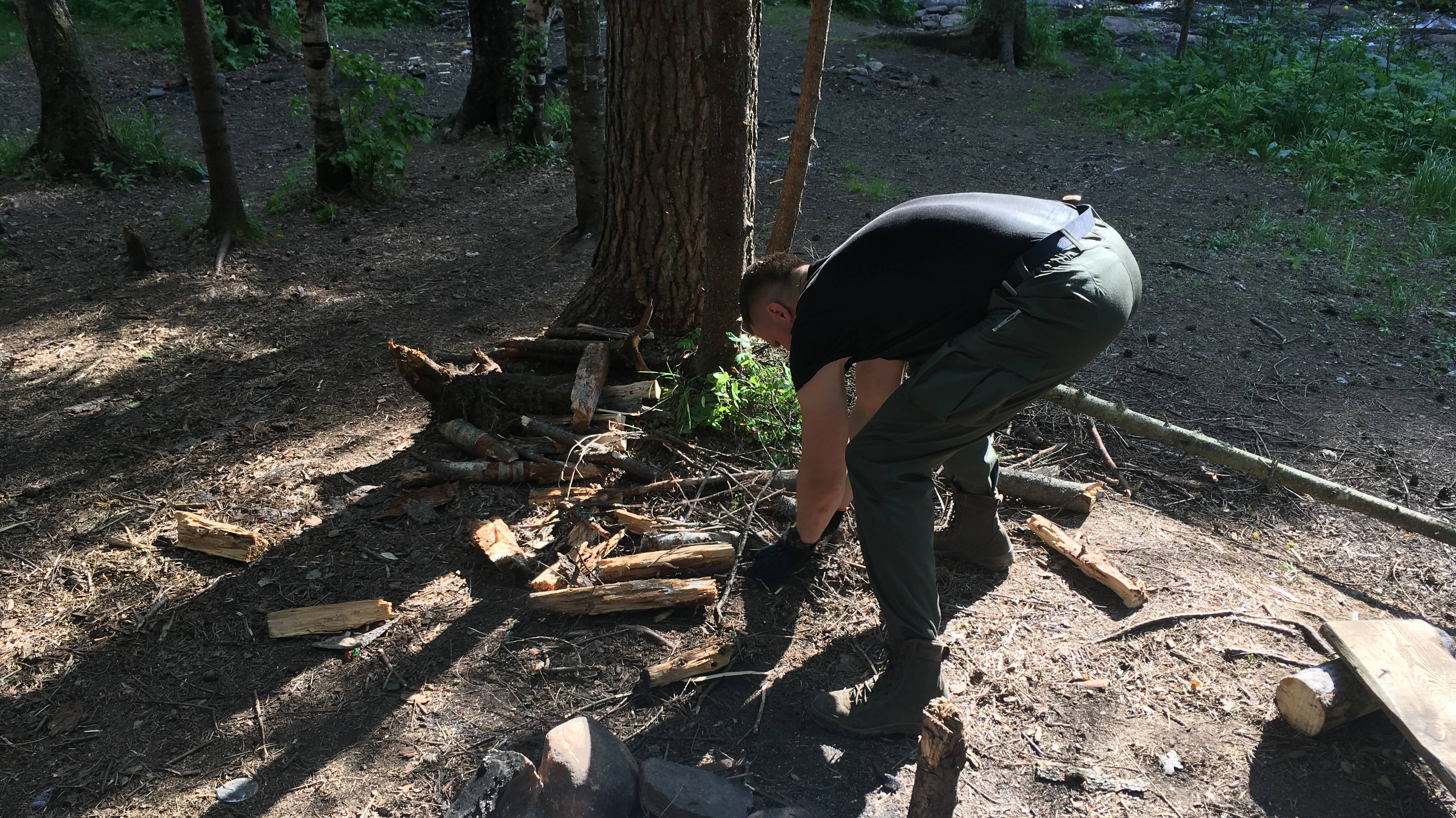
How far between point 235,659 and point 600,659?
1197 millimetres

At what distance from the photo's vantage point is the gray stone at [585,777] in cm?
222

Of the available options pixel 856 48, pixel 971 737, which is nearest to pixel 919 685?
pixel 971 737

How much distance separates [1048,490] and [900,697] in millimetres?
1538

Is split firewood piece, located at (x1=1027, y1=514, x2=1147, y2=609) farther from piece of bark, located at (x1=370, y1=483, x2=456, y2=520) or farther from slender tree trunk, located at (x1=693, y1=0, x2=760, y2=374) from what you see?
piece of bark, located at (x1=370, y1=483, x2=456, y2=520)

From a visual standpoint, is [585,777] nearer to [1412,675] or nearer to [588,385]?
[588,385]

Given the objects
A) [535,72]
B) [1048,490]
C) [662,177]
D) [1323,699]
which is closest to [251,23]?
[535,72]

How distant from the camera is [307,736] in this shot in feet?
8.41

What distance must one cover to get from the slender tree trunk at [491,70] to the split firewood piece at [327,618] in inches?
297

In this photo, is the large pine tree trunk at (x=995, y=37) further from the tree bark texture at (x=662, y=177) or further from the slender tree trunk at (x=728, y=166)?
the slender tree trunk at (x=728, y=166)

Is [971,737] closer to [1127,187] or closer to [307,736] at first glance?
[307,736]

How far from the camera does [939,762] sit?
2057 mm

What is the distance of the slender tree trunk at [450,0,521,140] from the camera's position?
941 centimetres

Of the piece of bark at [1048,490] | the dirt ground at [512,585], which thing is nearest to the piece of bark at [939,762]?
the dirt ground at [512,585]

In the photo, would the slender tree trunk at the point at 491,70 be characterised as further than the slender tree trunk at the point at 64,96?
Yes
